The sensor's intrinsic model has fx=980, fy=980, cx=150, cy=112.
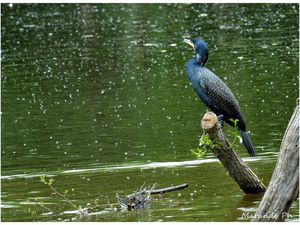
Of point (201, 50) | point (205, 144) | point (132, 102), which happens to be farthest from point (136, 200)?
point (132, 102)

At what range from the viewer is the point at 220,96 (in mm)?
11266

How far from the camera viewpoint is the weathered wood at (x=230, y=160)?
10.2m

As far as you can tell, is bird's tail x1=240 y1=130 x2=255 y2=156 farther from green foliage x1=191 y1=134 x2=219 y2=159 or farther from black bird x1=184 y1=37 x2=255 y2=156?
green foliage x1=191 y1=134 x2=219 y2=159

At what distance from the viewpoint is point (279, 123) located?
Result: 15953 mm

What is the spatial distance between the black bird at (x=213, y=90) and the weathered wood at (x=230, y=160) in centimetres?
39

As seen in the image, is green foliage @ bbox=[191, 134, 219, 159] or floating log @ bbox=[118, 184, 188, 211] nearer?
green foliage @ bbox=[191, 134, 219, 159]

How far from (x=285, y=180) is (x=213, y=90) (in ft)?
10.2

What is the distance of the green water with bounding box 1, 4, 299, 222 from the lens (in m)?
11.9

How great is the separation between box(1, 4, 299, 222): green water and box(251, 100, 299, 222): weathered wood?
69.3 inches

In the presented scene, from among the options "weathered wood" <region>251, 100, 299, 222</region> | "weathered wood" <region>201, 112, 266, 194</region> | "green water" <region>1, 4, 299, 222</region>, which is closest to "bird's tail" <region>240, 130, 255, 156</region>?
"weathered wood" <region>201, 112, 266, 194</region>

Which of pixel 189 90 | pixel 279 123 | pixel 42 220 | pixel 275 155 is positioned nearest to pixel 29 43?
pixel 189 90

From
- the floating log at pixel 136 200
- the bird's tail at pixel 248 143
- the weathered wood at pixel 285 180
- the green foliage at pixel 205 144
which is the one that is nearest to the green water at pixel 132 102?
the floating log at pixel 136 200

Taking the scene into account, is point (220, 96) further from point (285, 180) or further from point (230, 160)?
point (285, 180)

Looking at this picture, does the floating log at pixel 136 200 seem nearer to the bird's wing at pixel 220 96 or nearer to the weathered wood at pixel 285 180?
the bird's wing at pixel 220 96
